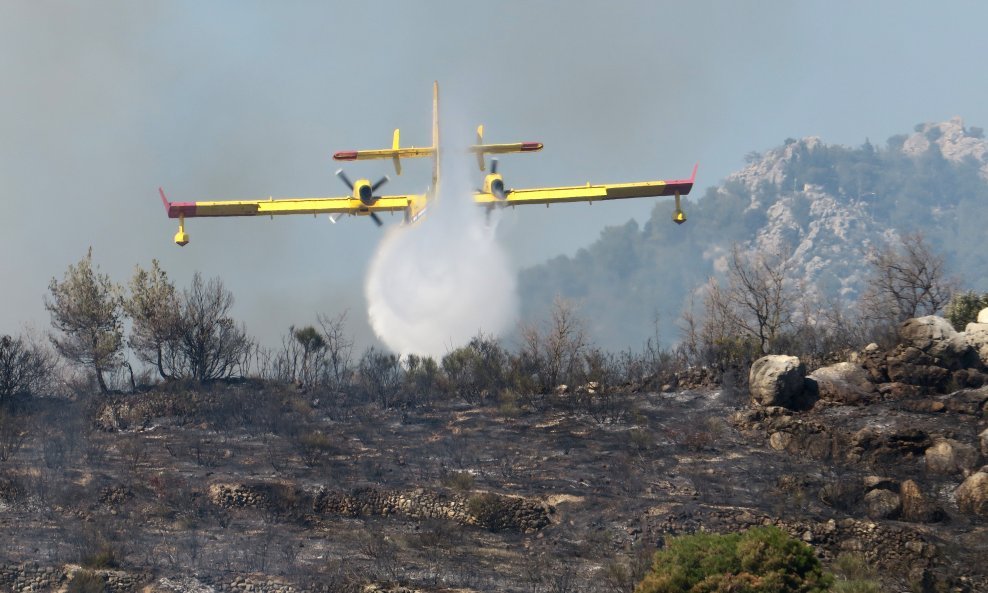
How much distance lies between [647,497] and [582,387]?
14.2 metres

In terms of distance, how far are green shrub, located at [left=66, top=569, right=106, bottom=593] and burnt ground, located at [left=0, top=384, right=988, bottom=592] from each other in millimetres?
898

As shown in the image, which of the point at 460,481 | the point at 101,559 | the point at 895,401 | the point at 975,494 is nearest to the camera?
the point at 101,559

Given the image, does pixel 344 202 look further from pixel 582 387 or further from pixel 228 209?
pixel 582 387

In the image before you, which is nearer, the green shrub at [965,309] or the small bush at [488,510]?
the small bush at [488,510]

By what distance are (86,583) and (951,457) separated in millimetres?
30068

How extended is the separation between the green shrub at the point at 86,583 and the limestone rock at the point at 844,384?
30.4 meters

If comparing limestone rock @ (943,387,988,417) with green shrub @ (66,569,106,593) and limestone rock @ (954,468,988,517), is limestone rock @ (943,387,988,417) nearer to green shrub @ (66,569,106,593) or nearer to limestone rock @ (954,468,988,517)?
limestone rock @ (954,468,988,517)

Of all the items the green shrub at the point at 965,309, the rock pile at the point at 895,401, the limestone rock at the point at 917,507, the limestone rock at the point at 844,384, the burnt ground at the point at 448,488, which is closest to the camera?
the burnt ground at the point at 448,488

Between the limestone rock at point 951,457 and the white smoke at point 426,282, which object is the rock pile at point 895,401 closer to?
the limestone rock at point 951,457

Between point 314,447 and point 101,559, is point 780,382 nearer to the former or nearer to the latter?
point 314,447

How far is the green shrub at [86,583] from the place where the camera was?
101 ft

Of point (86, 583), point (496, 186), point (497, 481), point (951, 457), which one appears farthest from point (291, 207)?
point (951, 457)

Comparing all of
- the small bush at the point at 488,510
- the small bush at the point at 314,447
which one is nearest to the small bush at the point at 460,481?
the small bush at the point at 488,510

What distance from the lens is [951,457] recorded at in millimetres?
40500
